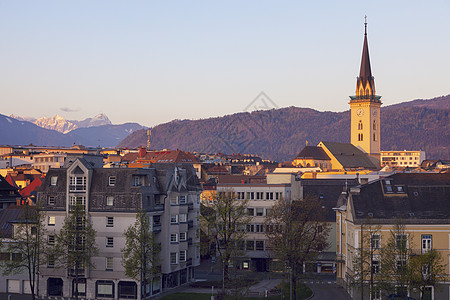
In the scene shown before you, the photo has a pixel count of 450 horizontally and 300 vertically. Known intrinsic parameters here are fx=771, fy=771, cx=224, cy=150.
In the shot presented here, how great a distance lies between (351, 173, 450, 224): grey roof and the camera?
81.6m

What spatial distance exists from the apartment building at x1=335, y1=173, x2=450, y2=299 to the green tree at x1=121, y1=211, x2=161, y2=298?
69.9 feet

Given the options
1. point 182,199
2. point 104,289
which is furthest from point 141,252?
point 182,199

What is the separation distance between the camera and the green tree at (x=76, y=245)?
83.2 metres

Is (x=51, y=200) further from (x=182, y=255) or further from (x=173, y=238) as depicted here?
(x=182, y=255)

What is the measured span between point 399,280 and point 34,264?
126 feet

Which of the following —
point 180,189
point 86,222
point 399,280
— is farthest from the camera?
point 180,189

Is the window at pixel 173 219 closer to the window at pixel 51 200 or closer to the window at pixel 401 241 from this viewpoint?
the window at pixel 51 200

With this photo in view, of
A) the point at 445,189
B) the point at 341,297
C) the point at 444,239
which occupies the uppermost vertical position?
the point at 445,189

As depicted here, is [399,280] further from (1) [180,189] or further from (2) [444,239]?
(1) [180,189]

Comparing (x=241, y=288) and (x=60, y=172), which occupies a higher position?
(x=60, y=172)

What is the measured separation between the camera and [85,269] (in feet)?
284

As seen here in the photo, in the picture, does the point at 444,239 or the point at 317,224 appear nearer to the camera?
the point at 444,239

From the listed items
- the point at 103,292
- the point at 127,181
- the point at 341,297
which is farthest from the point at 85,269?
the point at 341,297

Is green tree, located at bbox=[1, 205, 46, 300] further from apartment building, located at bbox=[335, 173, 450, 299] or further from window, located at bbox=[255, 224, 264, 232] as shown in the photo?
window, located at bbox=[255, 224, 264, 232]
